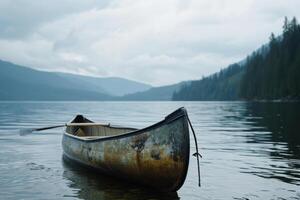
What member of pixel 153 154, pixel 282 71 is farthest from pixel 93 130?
pixel 282 71

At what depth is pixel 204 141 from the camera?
31.9 metres

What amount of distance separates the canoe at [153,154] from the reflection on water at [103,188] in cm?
30

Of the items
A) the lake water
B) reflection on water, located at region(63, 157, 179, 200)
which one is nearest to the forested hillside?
the lake water

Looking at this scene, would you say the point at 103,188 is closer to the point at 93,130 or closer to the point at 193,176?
the point at 193,176

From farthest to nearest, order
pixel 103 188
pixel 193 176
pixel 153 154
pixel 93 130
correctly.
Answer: pixel 93 130
pixel 193 176
pixel 103 188
pixel 153 154

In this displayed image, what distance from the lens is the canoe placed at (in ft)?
47.3

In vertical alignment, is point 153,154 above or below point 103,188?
above

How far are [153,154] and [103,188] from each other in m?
2.85

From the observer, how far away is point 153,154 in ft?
49.4

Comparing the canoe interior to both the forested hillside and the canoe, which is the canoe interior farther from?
the forested hillside

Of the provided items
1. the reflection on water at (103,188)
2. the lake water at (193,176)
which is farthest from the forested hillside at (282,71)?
the reflection on water at (103,188)

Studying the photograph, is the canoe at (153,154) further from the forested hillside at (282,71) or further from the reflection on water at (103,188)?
the forested hillside at (282,71)

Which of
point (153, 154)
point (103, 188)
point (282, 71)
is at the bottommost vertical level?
point (103, 188)

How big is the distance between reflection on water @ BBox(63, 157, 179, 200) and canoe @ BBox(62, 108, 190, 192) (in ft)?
0.98
